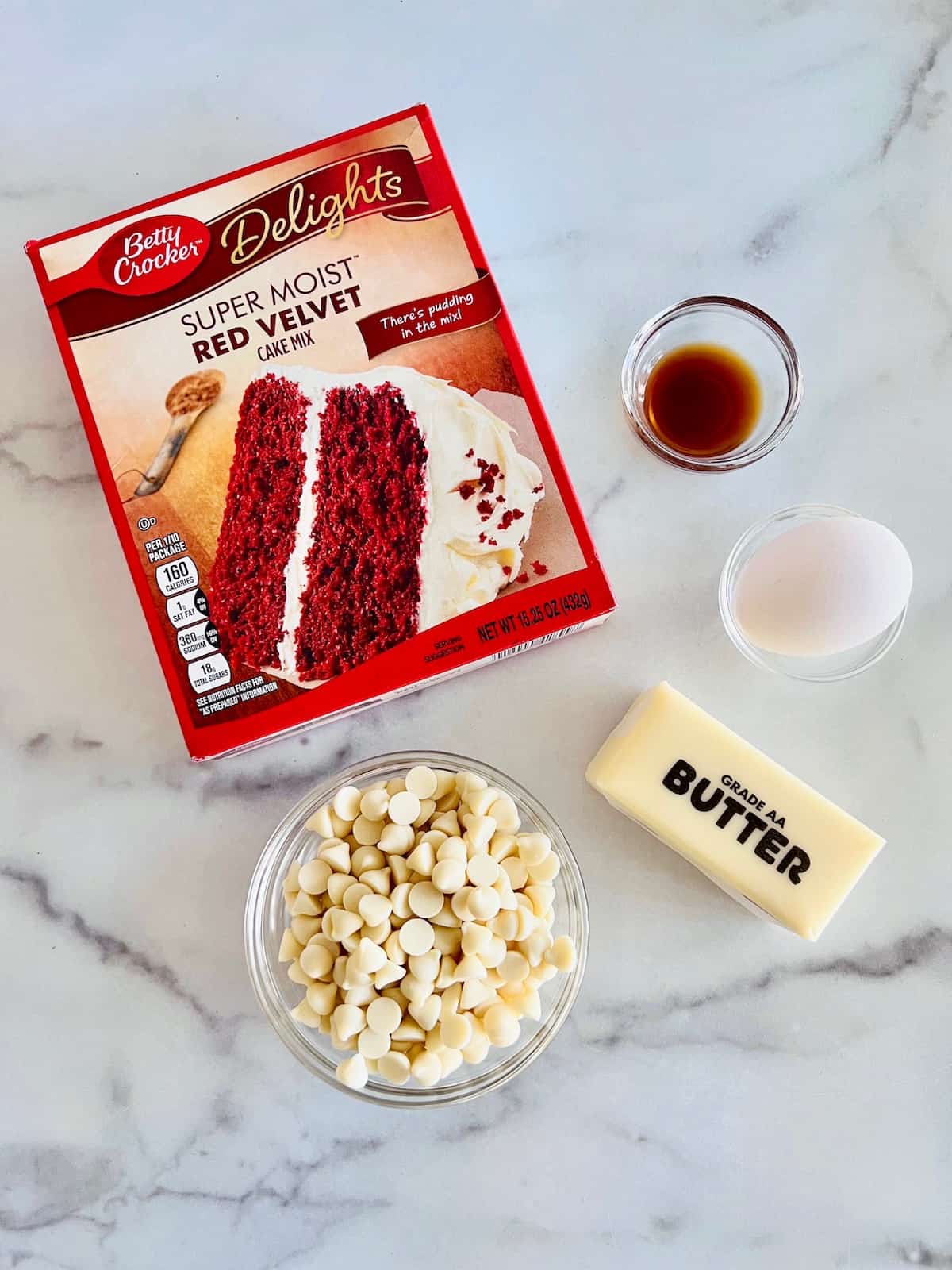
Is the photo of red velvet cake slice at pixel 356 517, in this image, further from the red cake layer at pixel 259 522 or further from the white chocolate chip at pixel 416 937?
the white chocolate chip at pixel 416 937

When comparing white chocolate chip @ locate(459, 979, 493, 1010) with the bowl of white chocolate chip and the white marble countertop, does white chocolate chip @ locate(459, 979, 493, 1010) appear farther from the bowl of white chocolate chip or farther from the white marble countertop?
the white marble countertop

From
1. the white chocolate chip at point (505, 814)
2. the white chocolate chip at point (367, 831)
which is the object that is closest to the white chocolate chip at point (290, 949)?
the white chocolate chip at point (367, 831)

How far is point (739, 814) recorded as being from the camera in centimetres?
93

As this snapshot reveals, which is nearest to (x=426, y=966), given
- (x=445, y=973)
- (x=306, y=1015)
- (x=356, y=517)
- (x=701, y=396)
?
(x=445, y=973)

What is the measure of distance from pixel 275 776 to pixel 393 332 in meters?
0.44

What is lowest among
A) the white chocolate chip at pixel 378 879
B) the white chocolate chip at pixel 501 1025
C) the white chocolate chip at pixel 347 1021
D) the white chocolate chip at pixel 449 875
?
the white chocolate chip at pixel 501 1025

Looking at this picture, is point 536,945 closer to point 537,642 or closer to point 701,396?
point 537,642

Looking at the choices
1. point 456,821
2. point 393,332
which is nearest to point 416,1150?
point 456,821

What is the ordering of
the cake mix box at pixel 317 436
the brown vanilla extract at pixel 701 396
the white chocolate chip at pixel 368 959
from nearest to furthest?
the white chocolate chip at pixel 368 959 → the cake mix box at pixel 317 436 → the brown vanilla extract at pixel 701 396

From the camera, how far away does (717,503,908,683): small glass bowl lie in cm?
99

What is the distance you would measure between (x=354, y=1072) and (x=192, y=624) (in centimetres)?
41

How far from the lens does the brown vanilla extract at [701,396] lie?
103 centimetres

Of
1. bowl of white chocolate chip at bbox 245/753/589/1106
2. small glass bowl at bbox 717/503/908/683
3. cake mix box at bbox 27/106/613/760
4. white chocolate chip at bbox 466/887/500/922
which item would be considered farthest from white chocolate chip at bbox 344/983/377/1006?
small glass bowl at bbox 717/503/908/683

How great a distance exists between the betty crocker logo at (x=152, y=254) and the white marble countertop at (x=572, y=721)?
0.42 feet
